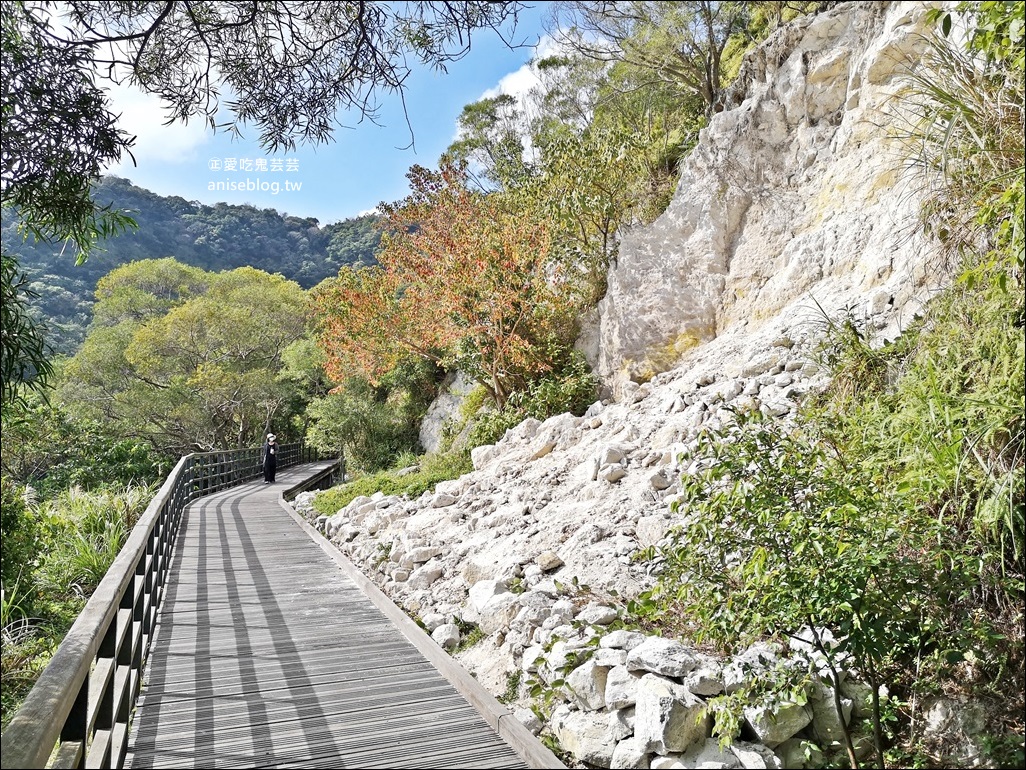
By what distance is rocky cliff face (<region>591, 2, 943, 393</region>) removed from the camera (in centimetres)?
770

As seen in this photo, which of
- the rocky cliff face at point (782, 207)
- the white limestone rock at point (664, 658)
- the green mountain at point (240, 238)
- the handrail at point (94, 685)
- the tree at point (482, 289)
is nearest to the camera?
the handrail at point (94, 685)

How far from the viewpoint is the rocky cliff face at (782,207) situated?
7.70 meters

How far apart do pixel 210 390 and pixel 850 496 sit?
72.3 ft

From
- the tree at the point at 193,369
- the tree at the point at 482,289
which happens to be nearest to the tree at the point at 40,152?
the tree at the point at 482,289

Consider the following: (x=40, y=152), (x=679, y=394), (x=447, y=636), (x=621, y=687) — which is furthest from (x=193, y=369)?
(x=621, y=687)

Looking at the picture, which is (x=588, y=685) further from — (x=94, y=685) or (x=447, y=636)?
(x=94, y=685)

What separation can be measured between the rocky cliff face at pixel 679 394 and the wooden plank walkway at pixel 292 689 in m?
0.37

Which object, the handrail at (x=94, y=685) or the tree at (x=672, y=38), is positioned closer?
the handrail at (x=94, y=685)

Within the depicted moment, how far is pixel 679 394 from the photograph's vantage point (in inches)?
300

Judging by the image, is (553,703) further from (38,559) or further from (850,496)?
(38,559)

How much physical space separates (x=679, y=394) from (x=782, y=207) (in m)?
3.29

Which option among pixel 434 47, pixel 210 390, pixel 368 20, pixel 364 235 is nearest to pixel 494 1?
pixel 434 47

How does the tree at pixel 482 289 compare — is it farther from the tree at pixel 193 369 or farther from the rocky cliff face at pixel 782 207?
the tree at pixel 193 369

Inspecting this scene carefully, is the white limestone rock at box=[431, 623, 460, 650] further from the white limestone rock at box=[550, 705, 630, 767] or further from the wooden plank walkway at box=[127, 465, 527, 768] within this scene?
the white limestone rock at box=[550, 705, 630, 767]
